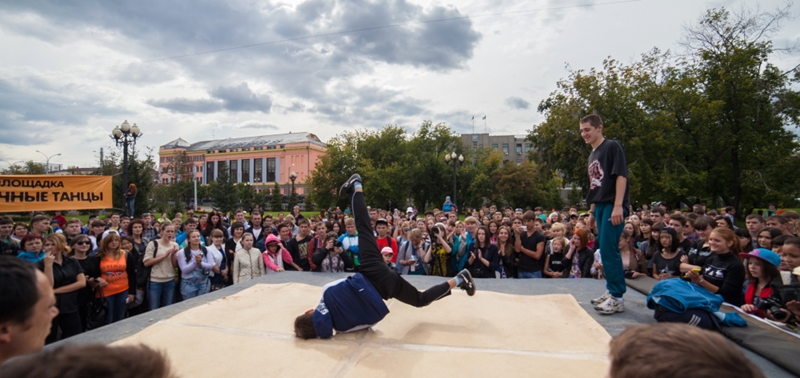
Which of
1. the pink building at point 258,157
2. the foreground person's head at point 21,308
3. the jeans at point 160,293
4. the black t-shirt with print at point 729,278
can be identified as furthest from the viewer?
the pink building at point 258,157

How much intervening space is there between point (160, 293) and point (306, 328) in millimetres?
3703

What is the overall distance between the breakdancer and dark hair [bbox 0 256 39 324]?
1904mm

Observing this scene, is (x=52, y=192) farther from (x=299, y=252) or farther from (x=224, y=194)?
(x=224, y=194)

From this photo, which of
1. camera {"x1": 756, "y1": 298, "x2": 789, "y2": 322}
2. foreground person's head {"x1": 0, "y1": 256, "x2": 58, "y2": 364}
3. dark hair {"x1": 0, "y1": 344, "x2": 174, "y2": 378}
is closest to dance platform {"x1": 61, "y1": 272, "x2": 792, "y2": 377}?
foreground person's head {"x1": 0, "y1": 256, "x2": 58, "y2": 364}

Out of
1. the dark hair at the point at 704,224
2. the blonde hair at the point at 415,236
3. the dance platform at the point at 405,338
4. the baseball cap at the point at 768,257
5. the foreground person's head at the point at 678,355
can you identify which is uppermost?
the foreground person's head at the point at 678,355

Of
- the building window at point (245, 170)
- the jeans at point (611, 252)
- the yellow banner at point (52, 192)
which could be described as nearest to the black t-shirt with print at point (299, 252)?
the jeans at point (611, 252)

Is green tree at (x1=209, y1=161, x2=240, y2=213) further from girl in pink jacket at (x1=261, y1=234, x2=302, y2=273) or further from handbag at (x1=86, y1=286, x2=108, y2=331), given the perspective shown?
handbag at (x1=86, y1=286, x2=108, y2=331)

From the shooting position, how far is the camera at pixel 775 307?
326cm

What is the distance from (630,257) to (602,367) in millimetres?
3255

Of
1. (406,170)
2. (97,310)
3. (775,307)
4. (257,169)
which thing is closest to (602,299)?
(775,307)

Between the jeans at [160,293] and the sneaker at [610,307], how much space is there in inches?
210

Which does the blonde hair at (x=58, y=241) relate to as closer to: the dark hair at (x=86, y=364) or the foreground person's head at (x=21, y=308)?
the foreground person's head at (x=21, y=308)

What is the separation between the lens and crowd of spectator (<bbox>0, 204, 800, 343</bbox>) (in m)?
3.93

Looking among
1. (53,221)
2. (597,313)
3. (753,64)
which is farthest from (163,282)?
(753,64)
